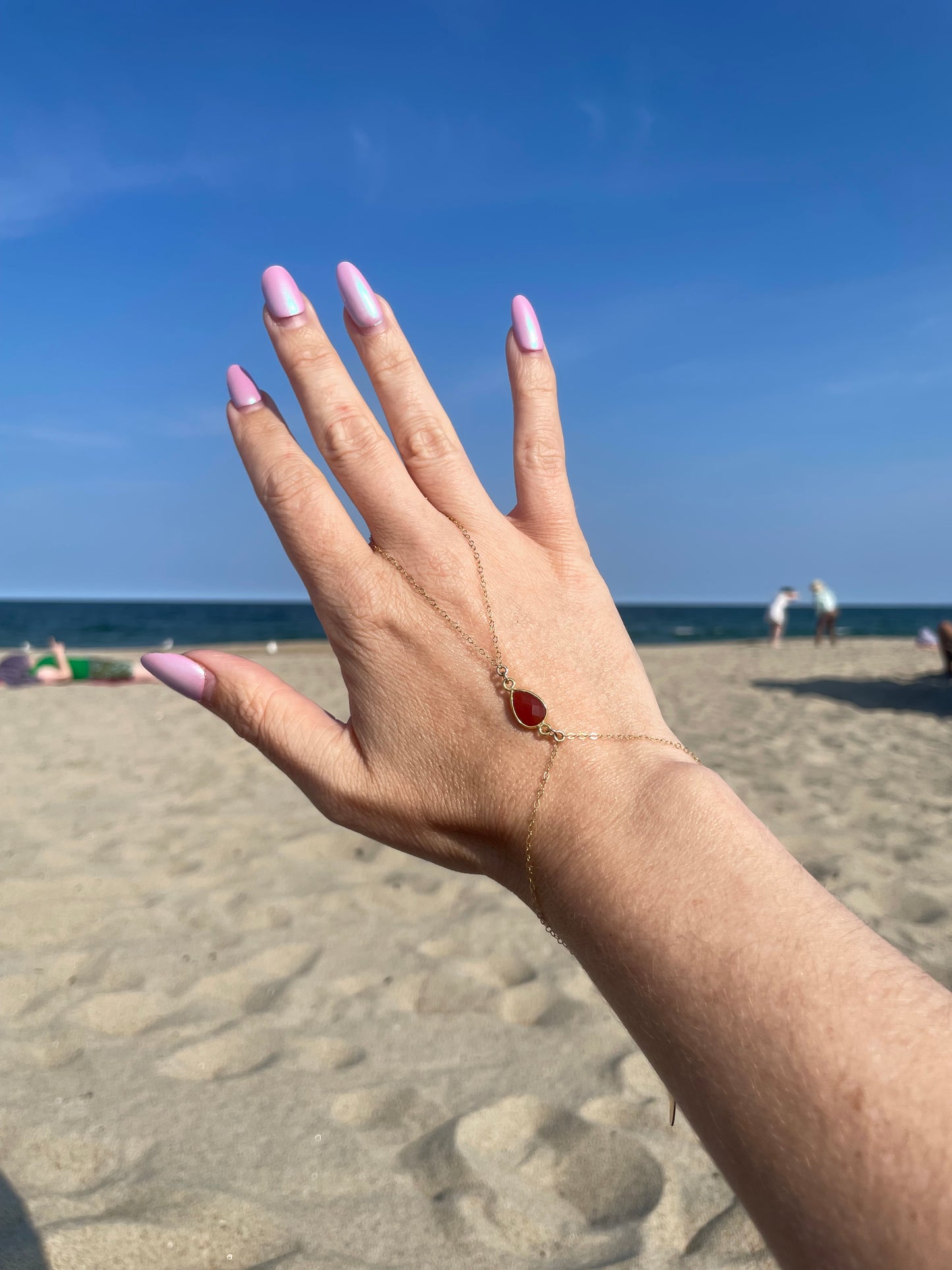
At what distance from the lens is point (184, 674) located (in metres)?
1.32

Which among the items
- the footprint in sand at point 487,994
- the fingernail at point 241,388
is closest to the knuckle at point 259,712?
the fingernail at point 241,388

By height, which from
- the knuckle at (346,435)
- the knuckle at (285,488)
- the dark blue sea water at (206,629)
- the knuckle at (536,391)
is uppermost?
the knuckle at (536,391)

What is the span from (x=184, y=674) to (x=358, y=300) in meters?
0.72

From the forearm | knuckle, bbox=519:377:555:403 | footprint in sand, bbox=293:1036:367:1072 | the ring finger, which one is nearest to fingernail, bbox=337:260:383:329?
the ring finger

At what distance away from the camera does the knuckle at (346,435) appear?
1.28m

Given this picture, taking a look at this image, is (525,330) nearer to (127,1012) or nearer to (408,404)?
(408,404)

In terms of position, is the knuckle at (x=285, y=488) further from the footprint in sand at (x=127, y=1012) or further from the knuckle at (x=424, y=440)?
the footprint in sand at (x=127, y=1012)

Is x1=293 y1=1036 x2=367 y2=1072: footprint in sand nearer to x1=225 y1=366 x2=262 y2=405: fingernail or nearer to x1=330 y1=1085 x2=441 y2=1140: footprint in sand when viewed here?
x1=330 y1=1085 x2=441 y2=1140: footprint in sand

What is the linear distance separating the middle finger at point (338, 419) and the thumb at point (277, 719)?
1.01 ft

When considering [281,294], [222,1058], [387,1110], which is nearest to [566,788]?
[281,294]

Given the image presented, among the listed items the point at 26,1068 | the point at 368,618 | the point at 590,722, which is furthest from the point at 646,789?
the point at 26,1068

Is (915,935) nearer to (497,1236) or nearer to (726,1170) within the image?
(497,1236)

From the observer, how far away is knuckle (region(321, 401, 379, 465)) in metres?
1.28

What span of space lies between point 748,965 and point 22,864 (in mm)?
3534
